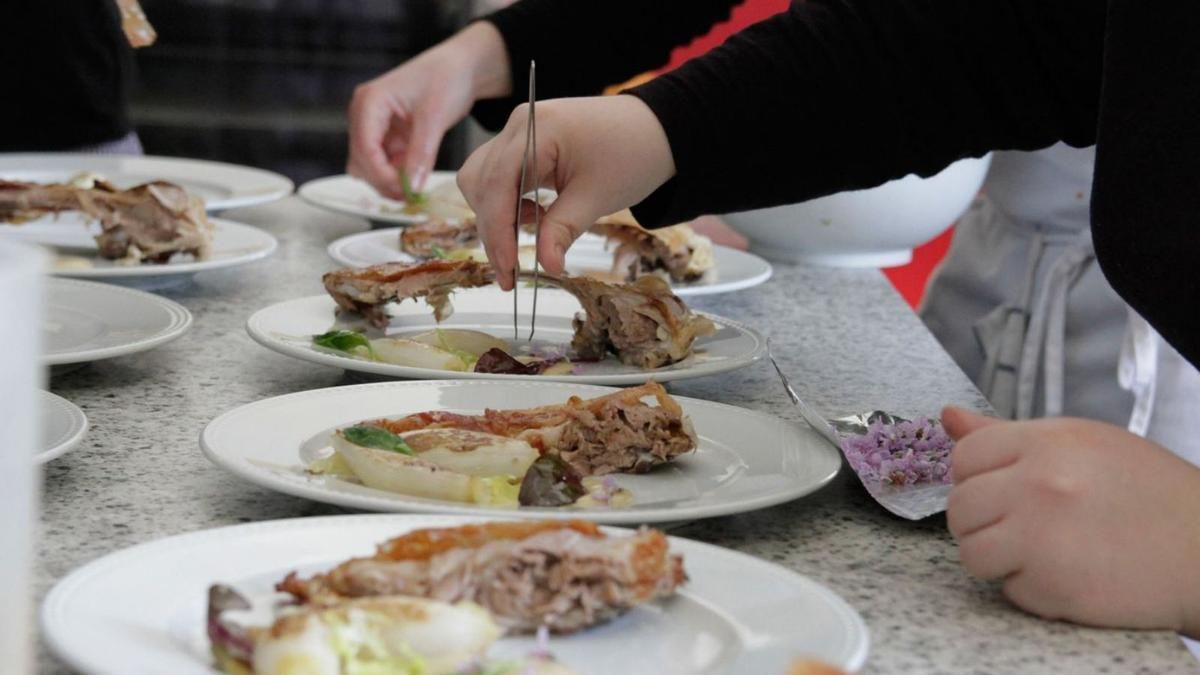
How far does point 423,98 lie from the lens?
2242 millimetres

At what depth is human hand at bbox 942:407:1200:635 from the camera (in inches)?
32.0

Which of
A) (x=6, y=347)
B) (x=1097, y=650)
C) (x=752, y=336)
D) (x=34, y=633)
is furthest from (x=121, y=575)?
(x=752, y=336)

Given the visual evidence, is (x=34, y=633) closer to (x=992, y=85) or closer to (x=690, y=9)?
(x=992, y=85)

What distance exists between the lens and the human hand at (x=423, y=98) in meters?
2.20

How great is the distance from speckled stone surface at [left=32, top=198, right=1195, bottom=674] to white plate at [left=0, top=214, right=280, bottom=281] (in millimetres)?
40

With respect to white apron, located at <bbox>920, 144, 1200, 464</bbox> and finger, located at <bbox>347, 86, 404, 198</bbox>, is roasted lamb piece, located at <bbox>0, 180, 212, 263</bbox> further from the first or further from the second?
white apron, located at <bbox>920, 144, 1200, 464</bbox>

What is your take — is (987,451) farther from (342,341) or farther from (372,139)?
(372,139)

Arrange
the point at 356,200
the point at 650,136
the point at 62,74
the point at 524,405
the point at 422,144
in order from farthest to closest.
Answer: the point at 62,74 → the point at 356,200 → the point at 422,144 → the point at 650,136 → the point at 524,405

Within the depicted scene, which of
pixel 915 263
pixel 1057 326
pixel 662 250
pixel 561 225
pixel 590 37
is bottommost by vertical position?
pixel 915 263

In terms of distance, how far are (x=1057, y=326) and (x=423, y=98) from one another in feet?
3.27

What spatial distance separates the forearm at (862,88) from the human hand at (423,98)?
2.69 feet

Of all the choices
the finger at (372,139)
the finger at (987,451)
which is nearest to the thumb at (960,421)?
the finger at (987,451)

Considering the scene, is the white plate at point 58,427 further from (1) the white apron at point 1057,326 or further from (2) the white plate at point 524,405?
(1) the white apron at point 1057,326

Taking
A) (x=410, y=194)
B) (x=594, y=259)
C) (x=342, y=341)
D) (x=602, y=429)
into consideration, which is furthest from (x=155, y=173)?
(x=602, y=429)
